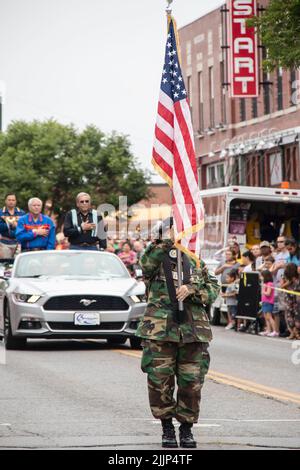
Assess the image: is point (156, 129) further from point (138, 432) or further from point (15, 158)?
point (15, 158)

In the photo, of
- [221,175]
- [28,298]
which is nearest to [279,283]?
[28,298]

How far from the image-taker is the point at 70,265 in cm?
1969

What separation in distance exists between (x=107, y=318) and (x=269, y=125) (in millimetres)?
32050

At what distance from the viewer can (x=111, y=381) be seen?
14766mm

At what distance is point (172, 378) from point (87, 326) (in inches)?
348

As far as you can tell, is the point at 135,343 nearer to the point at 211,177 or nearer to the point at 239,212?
the point at 239,212

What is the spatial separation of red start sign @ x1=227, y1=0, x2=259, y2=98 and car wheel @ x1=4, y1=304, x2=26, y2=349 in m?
24.4

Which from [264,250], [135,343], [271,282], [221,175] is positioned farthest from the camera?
[221,175]

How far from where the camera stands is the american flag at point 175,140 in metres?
10.7

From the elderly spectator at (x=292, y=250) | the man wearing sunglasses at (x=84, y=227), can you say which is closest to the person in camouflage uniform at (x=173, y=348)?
the man wearing sunglasses at (x=84, y=227)

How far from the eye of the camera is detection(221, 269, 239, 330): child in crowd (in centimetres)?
2708

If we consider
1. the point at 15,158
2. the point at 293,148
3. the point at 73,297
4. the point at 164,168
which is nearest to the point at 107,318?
the point at 73,297

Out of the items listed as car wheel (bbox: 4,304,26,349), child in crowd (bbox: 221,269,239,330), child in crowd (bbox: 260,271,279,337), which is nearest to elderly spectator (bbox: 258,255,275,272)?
child in crowd (bbox: 260,271,279,337)
